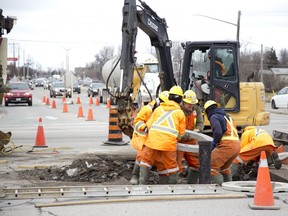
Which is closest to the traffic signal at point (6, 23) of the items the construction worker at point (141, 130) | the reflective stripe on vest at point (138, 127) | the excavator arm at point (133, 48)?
the excavator arm at point (133, 48)

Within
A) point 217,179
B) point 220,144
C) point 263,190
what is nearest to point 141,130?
point 220,144

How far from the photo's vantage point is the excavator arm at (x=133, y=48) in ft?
40.3

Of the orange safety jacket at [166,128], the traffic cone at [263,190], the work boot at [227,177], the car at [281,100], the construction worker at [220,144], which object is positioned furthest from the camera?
the car at [281,100]

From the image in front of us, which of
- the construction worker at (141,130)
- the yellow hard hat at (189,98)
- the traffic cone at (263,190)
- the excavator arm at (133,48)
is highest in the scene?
the excavator arm at (133,48)

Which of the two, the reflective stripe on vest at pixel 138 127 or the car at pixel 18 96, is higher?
the reflective stripe on vest at pixel 138 127

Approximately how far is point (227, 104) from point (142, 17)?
3.39m

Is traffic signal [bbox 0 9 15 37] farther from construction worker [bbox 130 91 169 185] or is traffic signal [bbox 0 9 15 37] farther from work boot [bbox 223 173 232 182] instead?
work boot [bbox 223 173 232 182]

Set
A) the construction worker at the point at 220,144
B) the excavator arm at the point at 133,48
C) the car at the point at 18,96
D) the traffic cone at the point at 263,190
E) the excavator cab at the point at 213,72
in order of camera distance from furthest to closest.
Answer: the car at the point at 18,96 → the excavator cab at the point at 213,72 → the excavator arm at the point at 133,48 → the construction worker at the point at 220,144 → the traffic cone at the point at 263,190

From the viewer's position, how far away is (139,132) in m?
10.4

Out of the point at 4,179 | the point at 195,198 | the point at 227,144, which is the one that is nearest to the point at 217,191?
the point at 195,198

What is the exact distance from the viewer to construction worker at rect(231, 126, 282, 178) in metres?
11.6

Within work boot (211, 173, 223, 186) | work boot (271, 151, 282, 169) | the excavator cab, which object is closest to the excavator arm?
the excavator cab

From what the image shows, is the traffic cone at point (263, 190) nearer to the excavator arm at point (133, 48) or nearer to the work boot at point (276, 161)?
the work boot at point (276, 161)

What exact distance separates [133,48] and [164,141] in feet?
11.7
